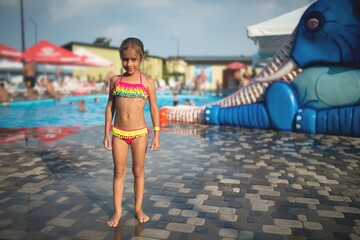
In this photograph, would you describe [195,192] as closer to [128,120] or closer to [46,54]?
[128,120]

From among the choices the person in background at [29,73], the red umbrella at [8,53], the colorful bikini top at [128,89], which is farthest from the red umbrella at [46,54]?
the colorful bikini top at [128,89]

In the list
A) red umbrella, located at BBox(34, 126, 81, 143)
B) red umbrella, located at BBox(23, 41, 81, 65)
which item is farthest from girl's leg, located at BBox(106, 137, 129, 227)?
red umbrella, located at BBox(23, 41, 81, 65)

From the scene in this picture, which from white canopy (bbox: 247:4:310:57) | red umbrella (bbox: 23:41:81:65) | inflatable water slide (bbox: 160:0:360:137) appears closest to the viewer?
inflatable water slide (bbox: 160:0:360:137)

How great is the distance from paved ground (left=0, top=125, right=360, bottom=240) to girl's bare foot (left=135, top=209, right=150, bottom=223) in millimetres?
55

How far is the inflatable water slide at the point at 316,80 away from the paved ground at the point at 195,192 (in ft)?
3.84

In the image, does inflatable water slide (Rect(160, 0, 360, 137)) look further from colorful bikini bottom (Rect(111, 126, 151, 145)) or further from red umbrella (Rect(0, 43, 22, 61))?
red umbrella (Rect(0, 43, 22, 61))

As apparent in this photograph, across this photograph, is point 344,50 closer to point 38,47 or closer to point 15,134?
point 15,134

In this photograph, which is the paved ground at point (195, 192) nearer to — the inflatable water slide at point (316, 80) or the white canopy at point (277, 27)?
the inflatable water slide at point (316, 80)

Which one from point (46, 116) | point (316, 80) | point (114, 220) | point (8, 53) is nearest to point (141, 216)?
point (114, 220)

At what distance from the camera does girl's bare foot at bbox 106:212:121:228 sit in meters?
2.76

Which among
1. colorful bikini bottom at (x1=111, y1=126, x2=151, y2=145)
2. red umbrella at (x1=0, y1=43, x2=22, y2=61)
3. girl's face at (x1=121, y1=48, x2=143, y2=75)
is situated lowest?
colorful bikini bottom at (x1=111, y1=126, x2=151, y2=145)

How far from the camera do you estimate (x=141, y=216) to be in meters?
2.87

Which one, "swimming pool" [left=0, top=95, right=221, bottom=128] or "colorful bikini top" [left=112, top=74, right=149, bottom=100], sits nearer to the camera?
"colorful bikini top" [left=112, top=74, right=149, bottom=100]

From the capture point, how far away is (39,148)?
230 inches
